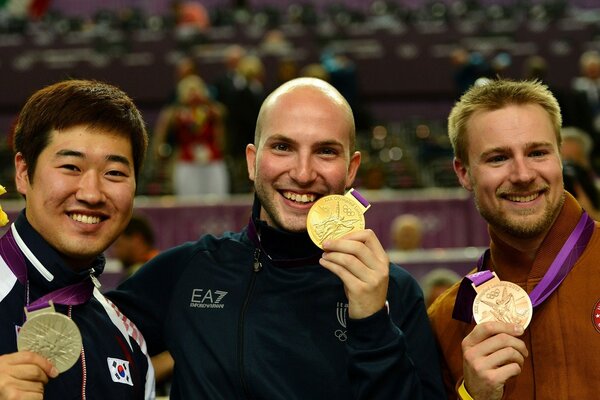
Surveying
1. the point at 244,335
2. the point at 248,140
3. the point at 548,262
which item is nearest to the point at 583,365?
the point at 548,262

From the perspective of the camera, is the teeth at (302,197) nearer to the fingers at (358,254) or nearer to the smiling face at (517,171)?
the fingers at (358,254)

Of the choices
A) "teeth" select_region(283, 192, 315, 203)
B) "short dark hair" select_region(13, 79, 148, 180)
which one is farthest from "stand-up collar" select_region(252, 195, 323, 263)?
"short dark hair" select_region(13, 79, 148, 180)

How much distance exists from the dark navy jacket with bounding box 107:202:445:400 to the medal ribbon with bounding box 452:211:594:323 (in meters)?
0.12

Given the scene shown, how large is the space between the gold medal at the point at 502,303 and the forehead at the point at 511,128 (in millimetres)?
437

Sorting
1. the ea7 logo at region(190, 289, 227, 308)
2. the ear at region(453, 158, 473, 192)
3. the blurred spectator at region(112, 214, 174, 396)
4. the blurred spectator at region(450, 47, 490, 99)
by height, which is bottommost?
the blurred spectator at region(112, 214, 174, 396)

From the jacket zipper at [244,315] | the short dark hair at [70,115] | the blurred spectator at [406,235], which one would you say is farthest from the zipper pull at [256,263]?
the blurred spectator at [406,235]

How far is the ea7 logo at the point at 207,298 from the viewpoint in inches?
107

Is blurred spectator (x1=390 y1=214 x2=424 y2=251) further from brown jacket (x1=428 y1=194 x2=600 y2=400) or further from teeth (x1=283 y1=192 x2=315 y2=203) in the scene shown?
teeth (x1=283 y1=192 x2=315 y2=203)

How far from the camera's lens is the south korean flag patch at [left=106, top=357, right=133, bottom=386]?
8.33 ft

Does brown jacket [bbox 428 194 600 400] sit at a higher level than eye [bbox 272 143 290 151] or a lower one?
lower

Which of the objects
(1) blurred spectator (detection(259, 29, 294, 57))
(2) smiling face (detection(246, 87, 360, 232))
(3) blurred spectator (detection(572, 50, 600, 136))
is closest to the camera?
(2) smiling face (detection(246, 87, 360, 232))

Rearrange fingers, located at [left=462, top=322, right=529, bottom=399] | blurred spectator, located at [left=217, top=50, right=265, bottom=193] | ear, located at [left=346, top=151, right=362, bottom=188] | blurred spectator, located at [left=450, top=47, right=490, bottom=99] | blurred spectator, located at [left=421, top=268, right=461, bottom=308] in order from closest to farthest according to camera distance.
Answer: fingers, located at [left=462, top=322, right=529, bottom=399] → ear, located at [left=346, top=151, right=362, bottom=188] → blurred spectator, located at [left=421, top=268, right=461, bottom=308] → blurred spectator, located at [left=217, top=50, right=265, bottom=193] → blurred spectator, located at [left=450, top=47, right=490, bottom=99]

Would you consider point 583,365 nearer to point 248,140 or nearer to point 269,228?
point 269,228

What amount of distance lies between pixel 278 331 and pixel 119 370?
0.47 metres
